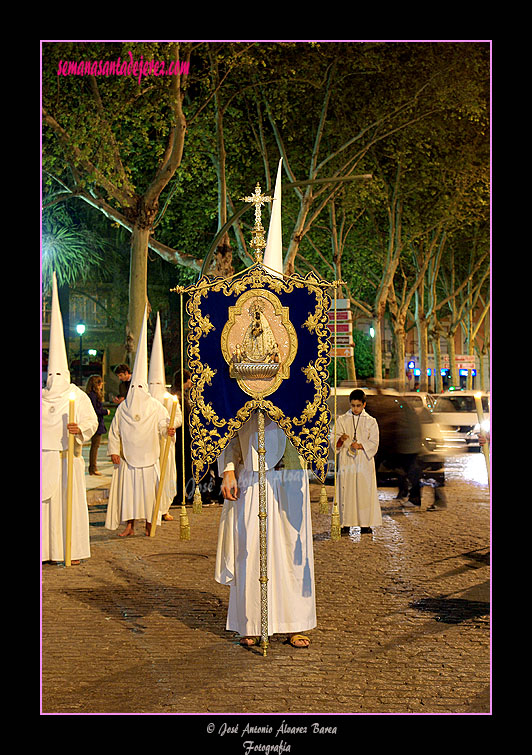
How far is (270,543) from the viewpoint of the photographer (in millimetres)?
7250

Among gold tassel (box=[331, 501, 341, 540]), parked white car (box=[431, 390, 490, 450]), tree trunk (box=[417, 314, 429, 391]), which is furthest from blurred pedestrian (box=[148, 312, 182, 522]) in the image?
tree trunk (box=[417, 314, 429, 391])

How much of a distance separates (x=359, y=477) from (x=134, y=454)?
3121mm

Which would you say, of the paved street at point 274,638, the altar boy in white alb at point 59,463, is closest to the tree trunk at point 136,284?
the paved street at point 274,638

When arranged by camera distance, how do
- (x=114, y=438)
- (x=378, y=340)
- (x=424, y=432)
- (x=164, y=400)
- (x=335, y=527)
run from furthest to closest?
(x=378, y=340), (x=424, y=432), (x=164, y=400), (x=114, y=438), (x=335, y=527)

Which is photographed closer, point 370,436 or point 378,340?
point 370,436

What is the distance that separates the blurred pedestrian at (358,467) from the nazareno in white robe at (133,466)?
2.62 meters

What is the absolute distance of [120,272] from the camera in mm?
37969

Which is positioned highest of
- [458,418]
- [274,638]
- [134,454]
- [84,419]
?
[84,419]

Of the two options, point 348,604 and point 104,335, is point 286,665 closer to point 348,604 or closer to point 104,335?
point 348,604

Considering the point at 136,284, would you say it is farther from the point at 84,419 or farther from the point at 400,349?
the point at 400,349

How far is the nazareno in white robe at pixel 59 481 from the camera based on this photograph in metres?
10.6

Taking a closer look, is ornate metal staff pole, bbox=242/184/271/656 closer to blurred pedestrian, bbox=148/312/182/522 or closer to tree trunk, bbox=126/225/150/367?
blurred pedestrian, bbox=148/312/182/522

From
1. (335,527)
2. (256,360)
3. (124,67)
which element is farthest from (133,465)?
(124,67)
